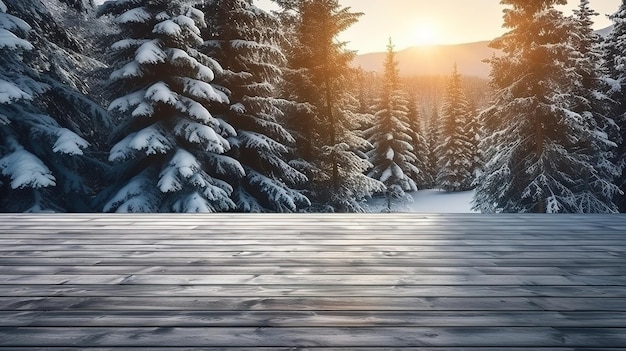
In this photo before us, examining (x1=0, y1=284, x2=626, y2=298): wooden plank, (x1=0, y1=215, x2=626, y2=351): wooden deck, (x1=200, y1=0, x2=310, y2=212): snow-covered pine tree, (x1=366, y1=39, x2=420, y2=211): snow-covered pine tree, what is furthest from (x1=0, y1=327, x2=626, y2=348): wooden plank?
(x1=366, y1=39, x2=420, y2=211): snow-covered pine tree

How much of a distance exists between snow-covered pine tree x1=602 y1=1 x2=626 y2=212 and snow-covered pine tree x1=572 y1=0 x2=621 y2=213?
Result: 32 centimetres

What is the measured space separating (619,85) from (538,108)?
19.6 ft

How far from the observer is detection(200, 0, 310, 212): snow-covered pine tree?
1212 centimetres

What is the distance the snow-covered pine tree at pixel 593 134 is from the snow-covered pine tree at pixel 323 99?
7.98 meters

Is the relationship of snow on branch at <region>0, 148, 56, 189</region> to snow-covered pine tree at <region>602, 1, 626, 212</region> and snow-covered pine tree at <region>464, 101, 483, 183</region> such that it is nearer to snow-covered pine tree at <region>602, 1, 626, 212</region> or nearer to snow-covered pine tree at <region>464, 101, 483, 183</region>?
snow-covered pine tree at <region>602, 1, 626, 212</region>

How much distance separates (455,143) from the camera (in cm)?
3853

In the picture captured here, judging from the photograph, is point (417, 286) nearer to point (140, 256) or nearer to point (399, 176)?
point (140, 256)

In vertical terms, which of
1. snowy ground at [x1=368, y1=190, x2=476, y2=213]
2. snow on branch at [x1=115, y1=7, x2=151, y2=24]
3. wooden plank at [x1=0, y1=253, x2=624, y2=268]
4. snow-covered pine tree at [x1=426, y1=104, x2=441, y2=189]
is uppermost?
snow on branch at [x1=115, y1=7, x2=151, y2=24]

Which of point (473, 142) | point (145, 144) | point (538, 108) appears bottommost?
point (473, 142)

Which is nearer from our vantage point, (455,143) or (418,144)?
(455,143)

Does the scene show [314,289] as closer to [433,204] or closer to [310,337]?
[310,337]

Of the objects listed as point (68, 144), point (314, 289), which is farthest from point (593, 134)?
point (68, 144)

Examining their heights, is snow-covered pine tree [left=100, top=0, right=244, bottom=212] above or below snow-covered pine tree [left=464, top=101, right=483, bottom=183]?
above

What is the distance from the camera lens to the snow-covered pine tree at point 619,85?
54.8 feet
